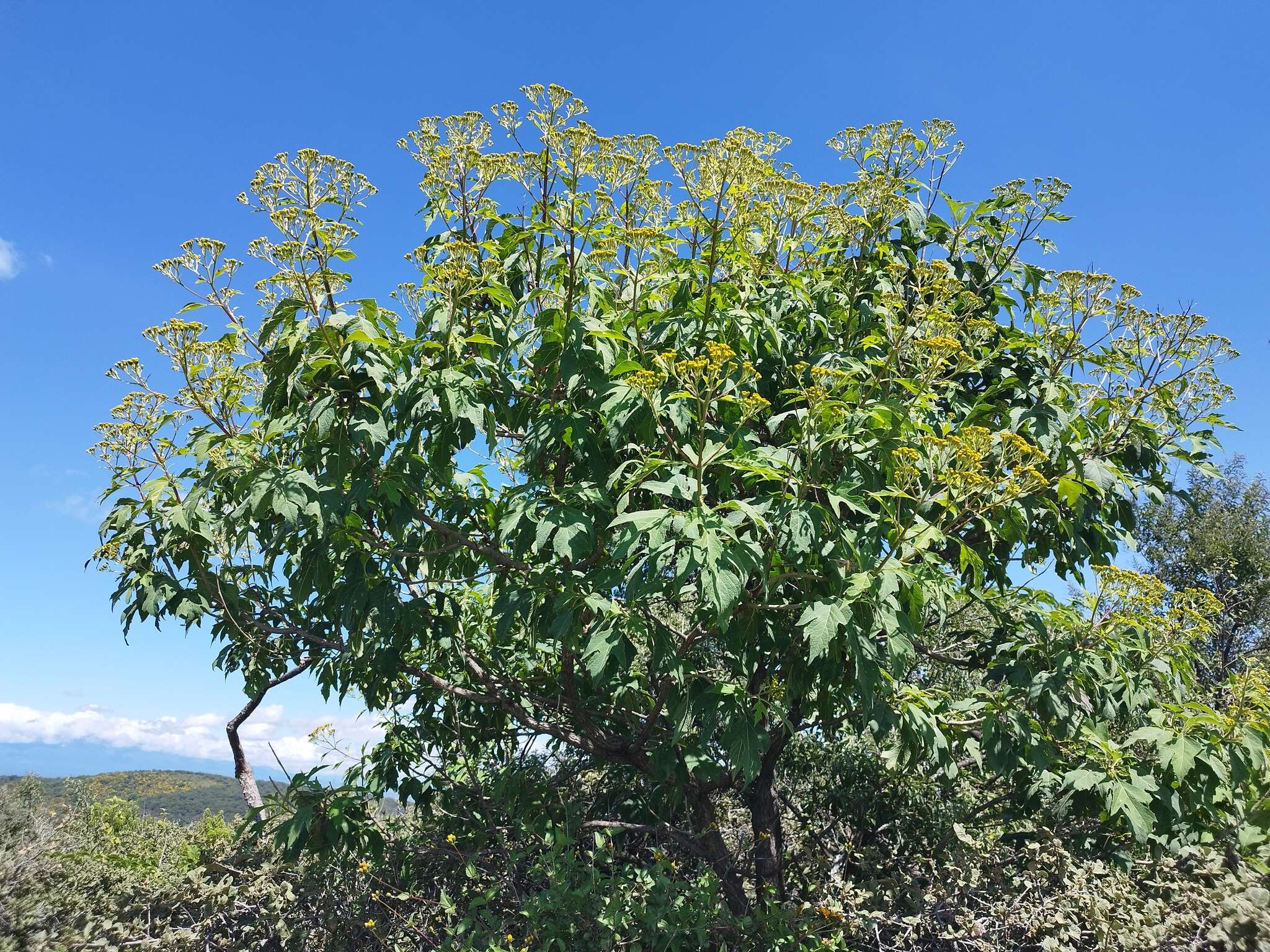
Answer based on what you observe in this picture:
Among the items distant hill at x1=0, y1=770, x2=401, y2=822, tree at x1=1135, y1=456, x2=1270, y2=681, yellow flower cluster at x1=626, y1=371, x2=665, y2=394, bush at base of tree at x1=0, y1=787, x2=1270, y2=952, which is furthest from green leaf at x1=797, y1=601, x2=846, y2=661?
tree at x1=1135, y1=456, x2=1270, y2=681

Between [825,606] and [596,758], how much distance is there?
2563mm

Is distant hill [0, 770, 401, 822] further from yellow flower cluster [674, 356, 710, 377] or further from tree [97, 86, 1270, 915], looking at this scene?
yellow flower cluster [674, 356, 710, 377]

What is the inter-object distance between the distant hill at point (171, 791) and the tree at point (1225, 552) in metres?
13.6

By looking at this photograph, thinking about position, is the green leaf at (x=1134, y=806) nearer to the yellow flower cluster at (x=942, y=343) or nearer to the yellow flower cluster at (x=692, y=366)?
the yellow flower cluster at (x=942, y=343)

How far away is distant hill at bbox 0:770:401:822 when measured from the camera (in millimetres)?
7312

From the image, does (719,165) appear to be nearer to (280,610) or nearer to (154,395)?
(154,395)

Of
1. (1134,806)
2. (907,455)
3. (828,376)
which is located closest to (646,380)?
(828,376)

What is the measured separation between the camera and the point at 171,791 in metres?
14.9

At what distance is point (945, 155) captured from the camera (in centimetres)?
470

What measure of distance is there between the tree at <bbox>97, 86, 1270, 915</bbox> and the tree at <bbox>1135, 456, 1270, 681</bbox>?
34.7 ft

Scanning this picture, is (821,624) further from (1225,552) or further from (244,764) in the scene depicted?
(1225,552)

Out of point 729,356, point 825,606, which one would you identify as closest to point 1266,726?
point 825,606

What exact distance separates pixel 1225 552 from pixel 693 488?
1479 cm

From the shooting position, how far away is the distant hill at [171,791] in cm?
731
